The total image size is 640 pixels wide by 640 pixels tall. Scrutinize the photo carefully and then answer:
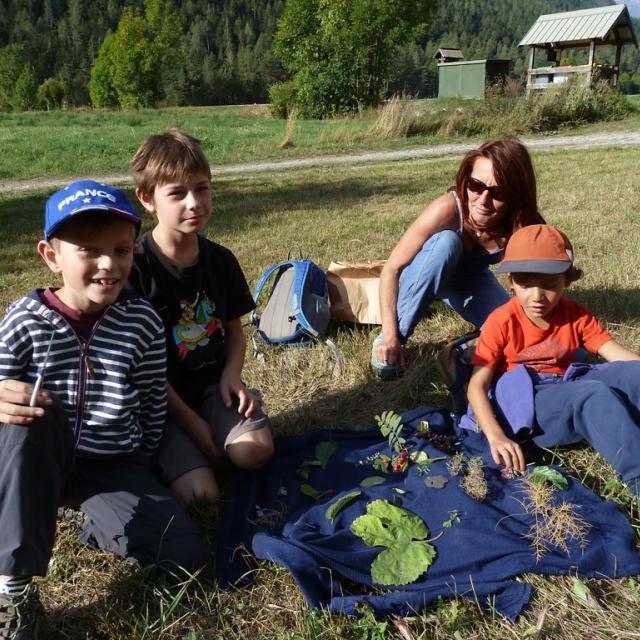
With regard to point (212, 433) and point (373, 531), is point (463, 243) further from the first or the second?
point (373, 531)

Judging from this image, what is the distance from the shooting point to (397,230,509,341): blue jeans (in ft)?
11.3

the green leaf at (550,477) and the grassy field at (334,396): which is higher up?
the green leaf at (550,477)

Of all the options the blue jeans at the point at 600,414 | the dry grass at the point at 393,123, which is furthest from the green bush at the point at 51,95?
the blue jeans at the point at 600,414

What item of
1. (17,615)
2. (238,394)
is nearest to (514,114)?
(238,394)

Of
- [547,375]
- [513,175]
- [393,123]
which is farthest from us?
[393,123]

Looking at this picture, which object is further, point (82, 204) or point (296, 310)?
point (296, 310)

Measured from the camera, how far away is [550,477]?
241 centimetres

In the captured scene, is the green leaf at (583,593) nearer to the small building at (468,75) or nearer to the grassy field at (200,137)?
the grassy field at (200,137)

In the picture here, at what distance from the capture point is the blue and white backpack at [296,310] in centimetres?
393

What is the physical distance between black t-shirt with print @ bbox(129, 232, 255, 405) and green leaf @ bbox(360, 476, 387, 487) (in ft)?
2.74

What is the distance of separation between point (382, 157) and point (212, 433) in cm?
1265

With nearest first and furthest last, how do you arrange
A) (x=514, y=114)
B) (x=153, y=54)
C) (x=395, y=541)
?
(x=395, y=541) → (x=514, y=114) → (x=153, y=54)

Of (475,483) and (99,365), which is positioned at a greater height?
(99,365)

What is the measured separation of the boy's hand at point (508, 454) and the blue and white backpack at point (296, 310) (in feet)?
5.12
